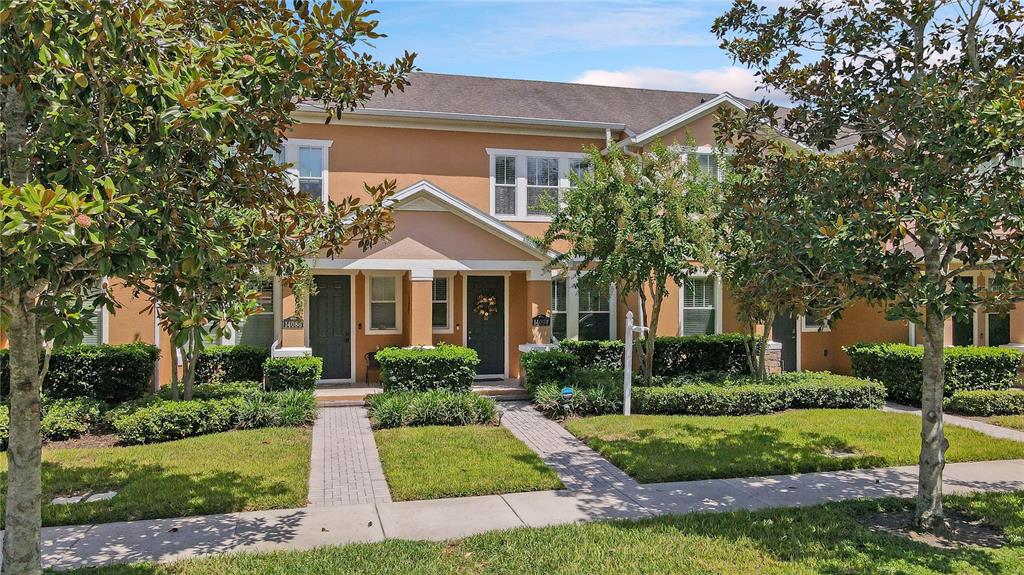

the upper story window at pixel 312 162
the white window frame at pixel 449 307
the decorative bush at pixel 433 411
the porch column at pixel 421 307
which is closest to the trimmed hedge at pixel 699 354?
the white window frame at pixel 449 307

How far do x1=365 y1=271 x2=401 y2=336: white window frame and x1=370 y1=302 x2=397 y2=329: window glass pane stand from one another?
1.8 inches

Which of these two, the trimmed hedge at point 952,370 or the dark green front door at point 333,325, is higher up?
the dark green front door at point 333,325

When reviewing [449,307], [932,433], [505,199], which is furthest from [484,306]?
[932,433]

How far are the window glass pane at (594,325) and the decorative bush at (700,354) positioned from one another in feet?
Answer: 5.34

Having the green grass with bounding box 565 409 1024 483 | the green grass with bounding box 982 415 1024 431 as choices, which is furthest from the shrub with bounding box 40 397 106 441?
the green grass with bounding box 982 415 1024 431

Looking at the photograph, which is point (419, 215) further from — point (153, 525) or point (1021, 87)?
point (1021, 87)

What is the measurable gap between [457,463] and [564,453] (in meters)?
1.71

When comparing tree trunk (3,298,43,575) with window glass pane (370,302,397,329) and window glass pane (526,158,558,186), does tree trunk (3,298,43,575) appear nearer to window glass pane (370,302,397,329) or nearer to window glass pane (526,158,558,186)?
window glass pane (370,302,397,329)

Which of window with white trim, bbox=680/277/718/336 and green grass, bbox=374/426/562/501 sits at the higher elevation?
window with white trim, bbox=680/277/718/336

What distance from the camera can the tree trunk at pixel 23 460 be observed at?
4445mm

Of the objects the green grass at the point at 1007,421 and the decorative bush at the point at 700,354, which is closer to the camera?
the green grass at the point at 1007,421

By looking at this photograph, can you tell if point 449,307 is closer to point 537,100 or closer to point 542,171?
point 542,171

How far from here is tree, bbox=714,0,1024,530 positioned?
5488mm

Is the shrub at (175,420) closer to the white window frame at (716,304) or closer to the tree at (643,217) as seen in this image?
the tree at (643,217)
